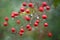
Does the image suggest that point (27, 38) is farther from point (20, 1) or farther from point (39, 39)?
point (20, 1)

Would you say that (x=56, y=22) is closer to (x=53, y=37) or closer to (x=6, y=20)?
(x=53, y=37)

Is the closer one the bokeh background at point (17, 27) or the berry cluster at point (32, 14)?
the berry cluster at point (32, 14)

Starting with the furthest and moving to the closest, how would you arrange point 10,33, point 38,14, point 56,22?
point 10,33 < point 56,22 < point 38,14

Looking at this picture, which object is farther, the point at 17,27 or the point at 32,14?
the point at 17,27

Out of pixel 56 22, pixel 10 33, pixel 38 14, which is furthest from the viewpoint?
pixel 10 33

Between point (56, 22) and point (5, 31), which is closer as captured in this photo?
point (56, 22)

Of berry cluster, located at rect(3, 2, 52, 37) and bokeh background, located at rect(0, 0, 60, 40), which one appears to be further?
bokeh background, located at rect(0, 0, 60, 40)

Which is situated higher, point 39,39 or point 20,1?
point 20,1

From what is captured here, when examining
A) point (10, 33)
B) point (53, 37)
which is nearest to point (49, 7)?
point (53, 37)

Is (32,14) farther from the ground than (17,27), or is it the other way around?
(32,14)
